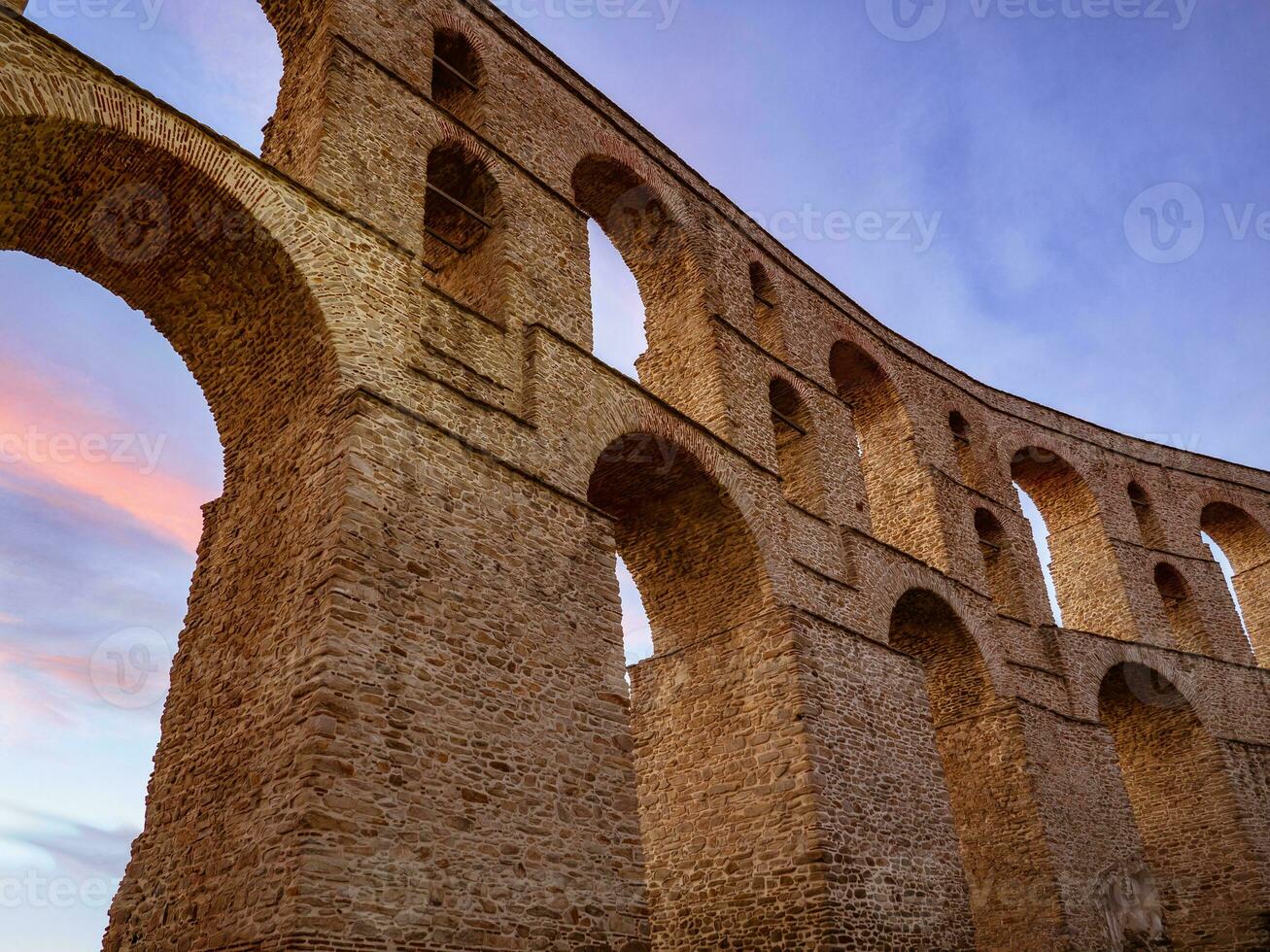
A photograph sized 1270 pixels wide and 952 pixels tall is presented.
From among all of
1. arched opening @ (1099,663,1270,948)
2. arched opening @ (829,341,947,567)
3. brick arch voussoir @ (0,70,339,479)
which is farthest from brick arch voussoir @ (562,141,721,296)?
arched opening @ (1099,663,1270,948)

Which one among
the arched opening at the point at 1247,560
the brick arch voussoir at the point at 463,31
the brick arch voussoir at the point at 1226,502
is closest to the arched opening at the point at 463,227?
the brick arch voussoir at the point at 463,31

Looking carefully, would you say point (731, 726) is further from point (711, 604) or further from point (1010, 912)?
point (1010, 912)

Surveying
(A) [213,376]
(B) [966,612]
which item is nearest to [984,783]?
(B) [966,612]

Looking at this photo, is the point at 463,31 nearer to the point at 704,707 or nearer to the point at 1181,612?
the point at 704,707

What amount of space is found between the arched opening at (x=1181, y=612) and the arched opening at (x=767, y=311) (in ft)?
37.4

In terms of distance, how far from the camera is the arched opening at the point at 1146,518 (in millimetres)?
23047

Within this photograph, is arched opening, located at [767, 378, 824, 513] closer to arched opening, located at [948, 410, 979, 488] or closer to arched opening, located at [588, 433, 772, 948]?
arched opening, located at [588, 433, 772, 948]

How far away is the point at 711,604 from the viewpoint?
42.6 ft

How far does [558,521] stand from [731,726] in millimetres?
3978

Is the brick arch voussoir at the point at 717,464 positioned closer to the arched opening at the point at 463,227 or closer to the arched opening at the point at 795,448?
the arched opening at the point at 795,448

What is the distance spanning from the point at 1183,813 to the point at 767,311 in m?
12.7

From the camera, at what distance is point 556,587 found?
9539 millimetres

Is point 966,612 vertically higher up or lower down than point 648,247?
lower down

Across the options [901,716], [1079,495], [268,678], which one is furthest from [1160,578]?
[268,678]
